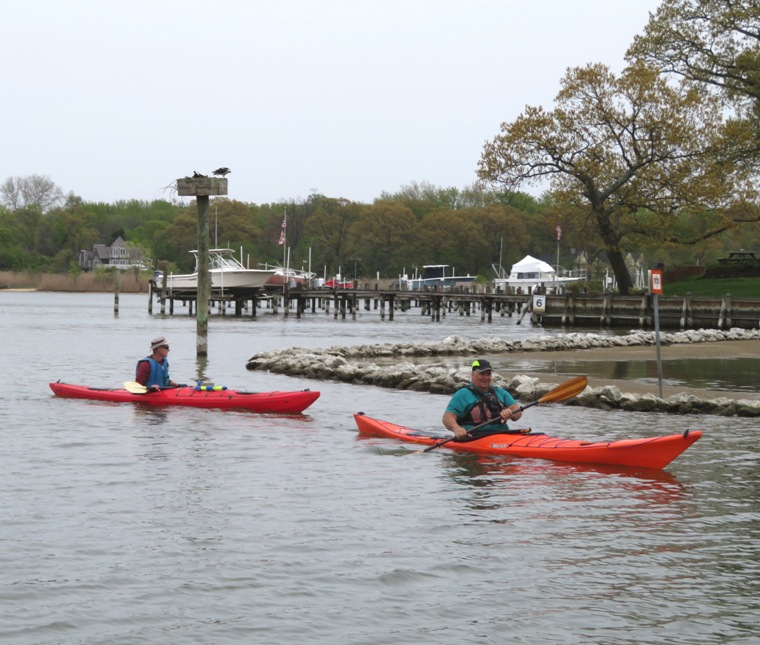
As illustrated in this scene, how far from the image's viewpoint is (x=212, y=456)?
610 inches

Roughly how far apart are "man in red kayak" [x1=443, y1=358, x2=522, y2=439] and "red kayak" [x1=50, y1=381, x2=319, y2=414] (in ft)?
13.8

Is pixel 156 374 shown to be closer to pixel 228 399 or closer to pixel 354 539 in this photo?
pixel 228 399

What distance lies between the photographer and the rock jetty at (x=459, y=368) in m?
20.3

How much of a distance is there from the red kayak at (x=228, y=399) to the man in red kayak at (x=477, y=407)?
4217 millimetres

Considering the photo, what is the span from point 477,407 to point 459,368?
1025cm

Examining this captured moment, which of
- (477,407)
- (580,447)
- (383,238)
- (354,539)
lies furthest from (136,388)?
(383,238)

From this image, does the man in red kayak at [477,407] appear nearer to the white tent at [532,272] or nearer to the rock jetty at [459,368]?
the rock jetty at [459,368]

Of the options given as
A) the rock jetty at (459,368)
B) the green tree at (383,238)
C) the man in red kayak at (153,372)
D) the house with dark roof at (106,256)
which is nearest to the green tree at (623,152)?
the rock jetty at (459,368)

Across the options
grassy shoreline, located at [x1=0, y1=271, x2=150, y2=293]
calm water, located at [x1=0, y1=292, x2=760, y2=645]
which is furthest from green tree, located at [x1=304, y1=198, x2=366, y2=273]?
calm water, located at [x1=0, y1=292, x2=760, y2=645]

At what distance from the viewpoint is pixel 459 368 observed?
26.0m

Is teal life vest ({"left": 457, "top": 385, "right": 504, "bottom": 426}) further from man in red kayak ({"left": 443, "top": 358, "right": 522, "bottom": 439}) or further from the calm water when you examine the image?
the calm water

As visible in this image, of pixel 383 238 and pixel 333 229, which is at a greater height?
pixel 333 229

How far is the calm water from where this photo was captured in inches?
326

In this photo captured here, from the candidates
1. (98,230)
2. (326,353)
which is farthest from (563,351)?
(98,230)
